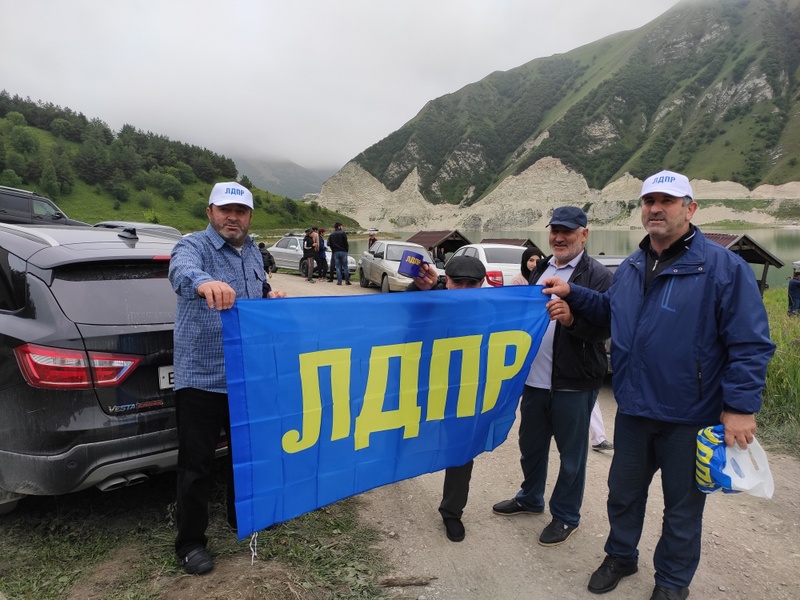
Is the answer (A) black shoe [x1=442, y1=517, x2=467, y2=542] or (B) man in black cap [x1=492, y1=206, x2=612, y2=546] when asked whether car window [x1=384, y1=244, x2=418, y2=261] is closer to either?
(B) man in black cap [x1=492, y1=206, x2=612, y2=546]

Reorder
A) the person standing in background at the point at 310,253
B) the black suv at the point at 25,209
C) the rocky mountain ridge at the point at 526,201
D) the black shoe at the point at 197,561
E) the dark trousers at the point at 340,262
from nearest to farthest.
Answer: the black shoe at the point at 197,561
the black suv at the point at 25,209
the dark trousers at the point at 340,262
the person standing in background at the point at 310,253
the rocky mountain ridge at the point at 526,201

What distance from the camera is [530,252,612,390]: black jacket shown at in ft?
9.29

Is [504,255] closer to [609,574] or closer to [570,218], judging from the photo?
[570,218]

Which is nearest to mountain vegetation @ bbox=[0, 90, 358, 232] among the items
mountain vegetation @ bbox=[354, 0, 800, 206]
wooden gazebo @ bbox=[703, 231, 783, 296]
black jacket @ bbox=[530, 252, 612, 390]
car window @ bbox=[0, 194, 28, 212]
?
car window @ bbox=[0, 194, 28, 212]

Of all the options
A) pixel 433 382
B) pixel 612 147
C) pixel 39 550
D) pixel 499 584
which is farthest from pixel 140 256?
pixel 612 147

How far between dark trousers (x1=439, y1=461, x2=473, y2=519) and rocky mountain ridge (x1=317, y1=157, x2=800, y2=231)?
9622 cm

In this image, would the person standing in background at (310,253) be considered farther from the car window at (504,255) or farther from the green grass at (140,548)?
the green grass at (140,548)

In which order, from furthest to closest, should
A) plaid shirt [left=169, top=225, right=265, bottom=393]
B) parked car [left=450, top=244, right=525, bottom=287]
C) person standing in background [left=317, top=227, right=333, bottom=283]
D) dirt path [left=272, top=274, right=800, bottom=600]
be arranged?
1. person standing in background [left=317, top=227, right=333, bottom=283]
2. parked car [left=450, top=244, right=525, bottom=287]
3. dirt path [left=272, top=274, right=800, bottom=600]
4. plaid shirt [left=169, top=225, right=265, bottom=393]

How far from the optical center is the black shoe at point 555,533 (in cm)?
304

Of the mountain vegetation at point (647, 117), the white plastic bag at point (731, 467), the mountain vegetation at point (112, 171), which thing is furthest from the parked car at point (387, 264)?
the mountain vegetation at point (647, 117)

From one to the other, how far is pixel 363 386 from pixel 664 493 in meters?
1.68

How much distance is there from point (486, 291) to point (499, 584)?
1.69m

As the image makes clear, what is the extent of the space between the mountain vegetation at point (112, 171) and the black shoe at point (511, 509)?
187 feet

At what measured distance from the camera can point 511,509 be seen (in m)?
3.39
